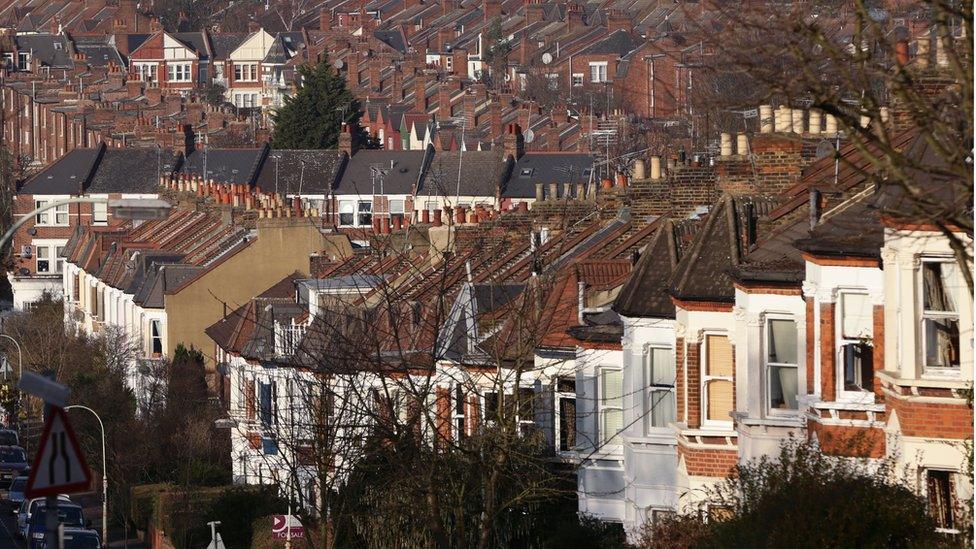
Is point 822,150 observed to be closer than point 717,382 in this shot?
No

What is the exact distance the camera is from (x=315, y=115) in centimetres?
13738

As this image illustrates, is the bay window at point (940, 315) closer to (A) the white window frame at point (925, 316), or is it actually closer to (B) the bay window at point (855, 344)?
(A) the white window frame at point (925, 316)

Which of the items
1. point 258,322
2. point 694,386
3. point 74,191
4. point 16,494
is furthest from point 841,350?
point 74,191

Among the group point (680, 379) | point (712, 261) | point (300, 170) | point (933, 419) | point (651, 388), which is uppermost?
point (300, 170)

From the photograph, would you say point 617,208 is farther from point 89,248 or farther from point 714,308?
point 89,248

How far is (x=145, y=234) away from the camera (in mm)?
89688

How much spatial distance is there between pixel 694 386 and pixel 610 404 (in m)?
3.48

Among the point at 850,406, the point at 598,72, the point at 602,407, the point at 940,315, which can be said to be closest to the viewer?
the point at 940,315

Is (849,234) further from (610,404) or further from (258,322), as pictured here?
(258,322)

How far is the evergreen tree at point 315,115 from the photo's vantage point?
135 m

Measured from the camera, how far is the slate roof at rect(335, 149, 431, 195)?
117 m

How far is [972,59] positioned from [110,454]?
1791 inches

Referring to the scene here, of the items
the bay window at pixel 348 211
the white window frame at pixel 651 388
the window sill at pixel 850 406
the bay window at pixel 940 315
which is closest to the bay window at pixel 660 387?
the white window frame at pixel 651 388

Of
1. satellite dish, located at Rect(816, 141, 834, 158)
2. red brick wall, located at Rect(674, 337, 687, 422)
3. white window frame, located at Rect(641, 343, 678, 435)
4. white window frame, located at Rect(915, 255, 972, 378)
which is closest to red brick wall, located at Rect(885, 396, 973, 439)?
white window frame, located at Rect(915, 255, 972, 378)
